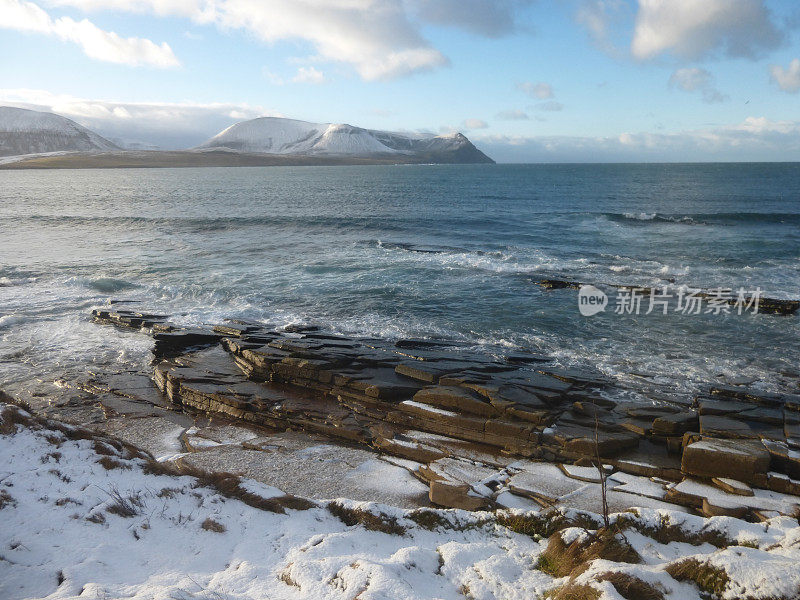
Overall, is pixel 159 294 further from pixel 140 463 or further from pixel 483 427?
pixel 483 427

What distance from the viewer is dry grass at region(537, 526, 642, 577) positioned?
7152 millimetres

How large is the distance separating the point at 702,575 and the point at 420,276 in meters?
24.5

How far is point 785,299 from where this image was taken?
24.3 m

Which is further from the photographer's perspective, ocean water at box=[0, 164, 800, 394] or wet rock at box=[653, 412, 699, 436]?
ocean water at box=[0, 164, 800, 394]

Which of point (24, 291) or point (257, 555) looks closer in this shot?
point (257, 555)

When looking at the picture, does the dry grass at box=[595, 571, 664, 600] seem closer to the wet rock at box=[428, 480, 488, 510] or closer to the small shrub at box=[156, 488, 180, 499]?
the wet rock at box=[428, 480, 488, 510]

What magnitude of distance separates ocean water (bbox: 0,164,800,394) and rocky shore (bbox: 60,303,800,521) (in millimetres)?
2487

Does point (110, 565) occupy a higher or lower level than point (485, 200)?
lower

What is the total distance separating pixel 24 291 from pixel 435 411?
25599 mm

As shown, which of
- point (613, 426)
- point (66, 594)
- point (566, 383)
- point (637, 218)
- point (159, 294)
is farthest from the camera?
point (637, 218)

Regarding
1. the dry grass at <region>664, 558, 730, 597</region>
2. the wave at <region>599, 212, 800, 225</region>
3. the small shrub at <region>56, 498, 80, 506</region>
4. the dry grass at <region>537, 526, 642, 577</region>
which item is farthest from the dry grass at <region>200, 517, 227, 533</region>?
the wave at <region>599, 212, 800, 225</region>

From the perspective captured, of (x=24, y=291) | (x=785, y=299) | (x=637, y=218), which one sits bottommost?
(x=24, y=291)

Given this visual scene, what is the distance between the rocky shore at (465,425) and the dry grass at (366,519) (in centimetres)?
183

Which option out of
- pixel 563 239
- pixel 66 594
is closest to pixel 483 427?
pixel 66 594
